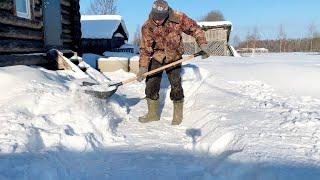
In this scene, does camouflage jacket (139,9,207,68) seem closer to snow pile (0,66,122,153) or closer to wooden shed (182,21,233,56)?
snow pile (0,66,122,153)

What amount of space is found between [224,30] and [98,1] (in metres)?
30.1

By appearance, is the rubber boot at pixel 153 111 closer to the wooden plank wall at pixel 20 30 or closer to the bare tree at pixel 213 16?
the wooden plank wall at pixel 20 30

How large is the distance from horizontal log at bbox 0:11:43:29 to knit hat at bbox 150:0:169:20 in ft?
9.18

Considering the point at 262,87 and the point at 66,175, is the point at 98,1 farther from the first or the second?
the point at 66,175

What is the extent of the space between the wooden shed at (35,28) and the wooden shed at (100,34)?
47.4ft

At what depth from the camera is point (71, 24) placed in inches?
409

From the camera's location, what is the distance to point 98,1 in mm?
52406

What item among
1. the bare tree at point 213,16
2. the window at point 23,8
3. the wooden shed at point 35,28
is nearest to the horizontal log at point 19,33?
the wooden shed at point 35,28

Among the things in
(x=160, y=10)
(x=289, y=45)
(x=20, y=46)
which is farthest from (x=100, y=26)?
(x=289, y=45)

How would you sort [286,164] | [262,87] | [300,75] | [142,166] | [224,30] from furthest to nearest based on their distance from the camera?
[224,30], [300,75], [262,87], [142,166], [286,164]

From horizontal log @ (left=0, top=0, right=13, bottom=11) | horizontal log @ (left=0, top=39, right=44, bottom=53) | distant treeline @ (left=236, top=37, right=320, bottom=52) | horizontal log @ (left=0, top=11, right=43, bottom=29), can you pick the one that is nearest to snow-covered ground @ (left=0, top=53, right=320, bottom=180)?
horizontal log @ (left=0, top=39, right=44, bottom=53)

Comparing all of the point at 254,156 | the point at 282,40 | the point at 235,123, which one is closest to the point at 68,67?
the point at 235,123

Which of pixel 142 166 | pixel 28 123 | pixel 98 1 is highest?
pixel 98 1

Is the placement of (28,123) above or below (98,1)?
below
